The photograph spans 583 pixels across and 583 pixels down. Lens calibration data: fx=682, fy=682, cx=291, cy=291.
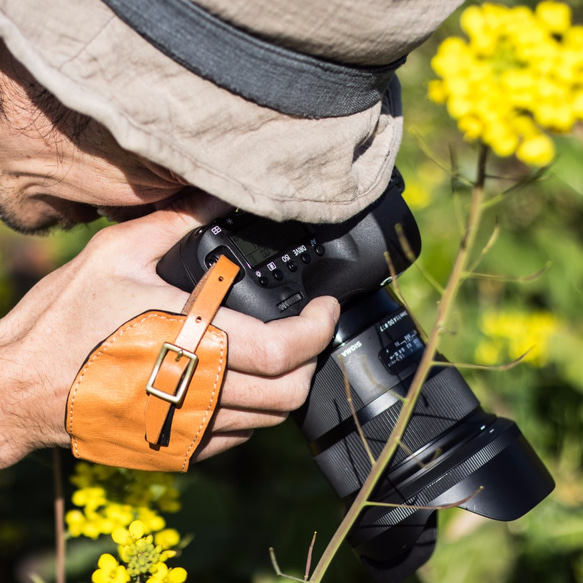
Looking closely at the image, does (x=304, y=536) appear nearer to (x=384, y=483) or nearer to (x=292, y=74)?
(x=384, y=483)

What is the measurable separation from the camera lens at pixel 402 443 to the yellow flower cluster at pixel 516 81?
0.35m

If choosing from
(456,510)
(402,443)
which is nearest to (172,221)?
(402,443)

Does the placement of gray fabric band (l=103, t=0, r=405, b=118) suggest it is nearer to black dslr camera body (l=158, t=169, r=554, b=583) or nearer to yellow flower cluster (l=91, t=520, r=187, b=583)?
black dslr camera body (l=158, t=169, r=554, b=583)

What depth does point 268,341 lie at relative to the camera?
2.41 ft

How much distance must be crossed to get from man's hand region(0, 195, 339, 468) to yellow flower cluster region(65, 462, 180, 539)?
96 millimetres

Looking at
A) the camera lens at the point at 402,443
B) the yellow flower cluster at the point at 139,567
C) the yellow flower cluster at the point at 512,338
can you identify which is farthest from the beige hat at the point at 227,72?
the yellow flower cluster at the point at 512,338

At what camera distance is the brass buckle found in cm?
69

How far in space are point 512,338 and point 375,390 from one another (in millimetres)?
839

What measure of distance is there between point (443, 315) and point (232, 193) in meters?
0.23

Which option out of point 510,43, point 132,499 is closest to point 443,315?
point 510,43

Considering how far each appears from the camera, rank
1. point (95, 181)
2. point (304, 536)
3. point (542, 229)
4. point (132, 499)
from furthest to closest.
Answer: point (542, 229) < point (304, 536) < point (132, 499) < point (95, 181)

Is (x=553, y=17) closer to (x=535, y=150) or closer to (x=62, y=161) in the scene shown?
(x=535, y=150)

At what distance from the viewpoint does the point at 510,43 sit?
1.78ft

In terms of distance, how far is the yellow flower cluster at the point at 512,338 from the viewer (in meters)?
1.55
